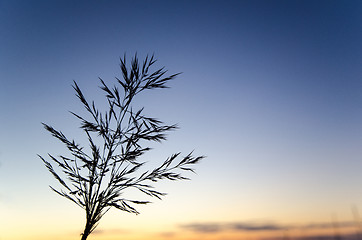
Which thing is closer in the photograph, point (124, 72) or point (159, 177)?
point (159, 177)

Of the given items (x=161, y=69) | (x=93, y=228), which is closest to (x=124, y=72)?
(x=161, y=69)

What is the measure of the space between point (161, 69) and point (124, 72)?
791 millimetres

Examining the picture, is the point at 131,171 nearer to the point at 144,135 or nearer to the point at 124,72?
the point at 144,135

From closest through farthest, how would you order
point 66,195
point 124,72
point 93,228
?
1. point 93,228
2. point 66,195
3. point 124,72

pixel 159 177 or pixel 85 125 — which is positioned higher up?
pixel 85 125

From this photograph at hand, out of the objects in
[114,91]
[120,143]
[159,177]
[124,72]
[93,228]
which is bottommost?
[93,228]

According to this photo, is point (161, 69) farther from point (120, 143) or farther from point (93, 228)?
point (93, 228)

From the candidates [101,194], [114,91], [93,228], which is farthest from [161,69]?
[93,228]

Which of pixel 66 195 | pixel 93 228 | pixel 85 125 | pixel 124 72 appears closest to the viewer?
pixel 93 228

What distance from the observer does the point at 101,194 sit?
161 inches

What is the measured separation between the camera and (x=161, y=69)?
17.1ft

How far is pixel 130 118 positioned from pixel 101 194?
1.52m

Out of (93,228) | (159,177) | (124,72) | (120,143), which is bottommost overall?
(93,228)

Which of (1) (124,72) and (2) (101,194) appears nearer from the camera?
(2) (101,194)
